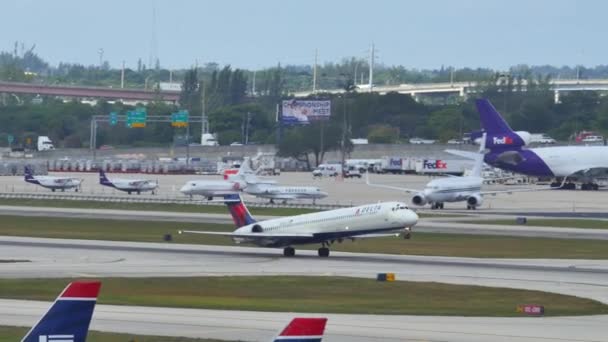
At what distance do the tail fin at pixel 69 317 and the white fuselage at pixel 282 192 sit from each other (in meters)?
108

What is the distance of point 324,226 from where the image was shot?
259 ft

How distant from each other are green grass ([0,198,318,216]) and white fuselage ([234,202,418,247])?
41.6 metres

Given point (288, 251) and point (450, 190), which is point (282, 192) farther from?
point (288, 251)

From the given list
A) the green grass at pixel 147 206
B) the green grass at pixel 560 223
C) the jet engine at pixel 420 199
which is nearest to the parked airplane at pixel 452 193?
the jet engine at pixel 420 199

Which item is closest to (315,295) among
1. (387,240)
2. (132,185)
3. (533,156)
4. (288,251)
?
(288,251)

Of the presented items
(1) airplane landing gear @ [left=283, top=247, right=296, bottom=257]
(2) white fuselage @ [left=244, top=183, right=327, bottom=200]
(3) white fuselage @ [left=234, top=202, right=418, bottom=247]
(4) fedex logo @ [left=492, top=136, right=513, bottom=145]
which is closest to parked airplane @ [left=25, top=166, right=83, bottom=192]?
(2) white fuselage @ [left=244, top=183, right=327, bottom=200]

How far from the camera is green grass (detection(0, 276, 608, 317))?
54125 millimetres

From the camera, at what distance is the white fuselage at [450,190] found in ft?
433

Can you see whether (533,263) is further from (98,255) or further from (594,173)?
(594,173)

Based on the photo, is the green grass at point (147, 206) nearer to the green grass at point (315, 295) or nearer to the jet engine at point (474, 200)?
the jet engine at point (474, 200)

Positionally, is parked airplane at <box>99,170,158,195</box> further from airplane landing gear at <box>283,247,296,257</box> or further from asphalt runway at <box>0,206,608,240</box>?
airplane landing gear at <box>283,247,296,257</box>

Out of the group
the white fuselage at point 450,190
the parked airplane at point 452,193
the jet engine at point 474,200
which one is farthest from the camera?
the jet engine at point 474,200

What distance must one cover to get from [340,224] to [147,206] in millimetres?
56227

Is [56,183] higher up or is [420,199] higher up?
[420,199]
